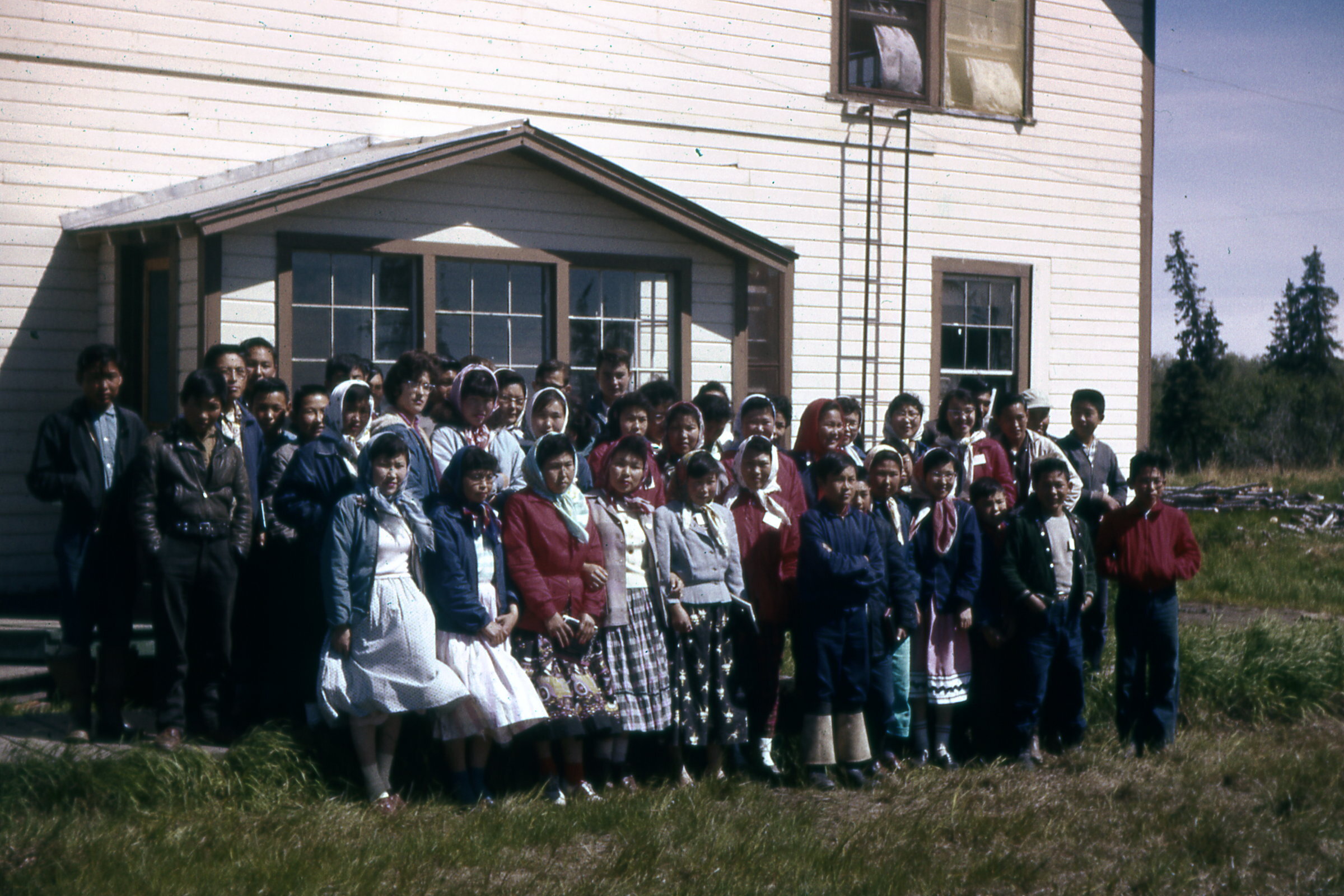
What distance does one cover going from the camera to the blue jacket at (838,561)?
6258 millimetres

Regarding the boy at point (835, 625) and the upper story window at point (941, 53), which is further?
the upper story window at point (941, 53)

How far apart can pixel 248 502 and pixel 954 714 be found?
144 inches

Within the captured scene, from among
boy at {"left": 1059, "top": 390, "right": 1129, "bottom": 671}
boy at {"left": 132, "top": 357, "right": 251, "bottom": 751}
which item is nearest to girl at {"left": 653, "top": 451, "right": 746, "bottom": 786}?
boy at {"left": 132, "top": 357, "right": 251, "bottom": 751}

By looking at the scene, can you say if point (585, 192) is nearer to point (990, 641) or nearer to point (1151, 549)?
point (990, 641)

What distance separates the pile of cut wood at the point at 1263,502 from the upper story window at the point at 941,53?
7.39 meters

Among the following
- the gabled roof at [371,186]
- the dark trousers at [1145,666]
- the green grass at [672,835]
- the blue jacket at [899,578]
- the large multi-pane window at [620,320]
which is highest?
the gabled roof at [371,186]

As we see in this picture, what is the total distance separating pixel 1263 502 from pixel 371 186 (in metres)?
14.2

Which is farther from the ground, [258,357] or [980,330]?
[980,330]

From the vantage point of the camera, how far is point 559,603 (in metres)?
5.91

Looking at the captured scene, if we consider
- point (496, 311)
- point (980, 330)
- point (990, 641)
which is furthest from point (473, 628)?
point (980, 330)

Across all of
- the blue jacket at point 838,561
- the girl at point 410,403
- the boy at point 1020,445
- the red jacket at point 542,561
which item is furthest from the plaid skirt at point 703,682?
the boy at point 1020,445

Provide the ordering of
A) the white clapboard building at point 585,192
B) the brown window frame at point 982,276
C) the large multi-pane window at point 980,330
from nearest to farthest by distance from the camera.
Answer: the white clapboard building at point 585,192 → the brown window frame at point 982,276 → the large multi-pane window at point 980,330

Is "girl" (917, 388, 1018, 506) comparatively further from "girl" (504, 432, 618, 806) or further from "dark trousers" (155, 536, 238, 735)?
"dark trousers" (155, 536, 238, 735)

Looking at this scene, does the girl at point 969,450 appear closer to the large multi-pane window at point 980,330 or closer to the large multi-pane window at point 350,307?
the large multi-pane window at point 350,307
